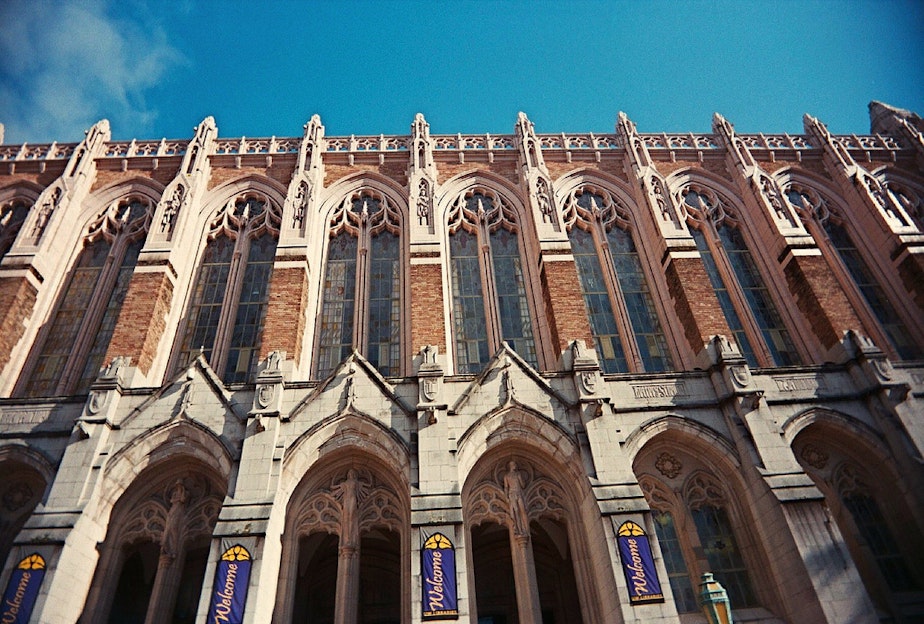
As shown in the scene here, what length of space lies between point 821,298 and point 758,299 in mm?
2017

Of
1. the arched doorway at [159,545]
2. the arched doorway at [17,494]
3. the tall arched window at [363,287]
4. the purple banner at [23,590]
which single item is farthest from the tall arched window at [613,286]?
the arched doorway at [17,494]

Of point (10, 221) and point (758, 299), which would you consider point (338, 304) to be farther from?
point (758, 299)

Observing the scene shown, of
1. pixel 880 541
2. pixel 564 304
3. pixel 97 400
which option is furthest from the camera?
pixel 564 304

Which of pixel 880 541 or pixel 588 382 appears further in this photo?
pixel 588 382

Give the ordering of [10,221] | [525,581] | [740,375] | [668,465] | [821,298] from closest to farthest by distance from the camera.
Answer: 1. [525,581]
2. [668,465]
3. [740,375]
4. [821,298]
5. [10,221]

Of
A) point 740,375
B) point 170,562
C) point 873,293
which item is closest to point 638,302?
point 740,375

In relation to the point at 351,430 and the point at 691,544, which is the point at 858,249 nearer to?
the point at 691,544

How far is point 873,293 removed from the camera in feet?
63.8

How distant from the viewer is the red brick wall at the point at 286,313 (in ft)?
52.0

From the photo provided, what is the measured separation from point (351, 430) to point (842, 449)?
13262 mm

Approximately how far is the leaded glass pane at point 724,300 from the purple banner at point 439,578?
35.8ft

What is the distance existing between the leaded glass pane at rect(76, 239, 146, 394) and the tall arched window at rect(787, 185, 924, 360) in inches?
971

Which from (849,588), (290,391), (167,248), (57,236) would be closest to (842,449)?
(849,588)

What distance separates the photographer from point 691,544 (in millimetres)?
13453
